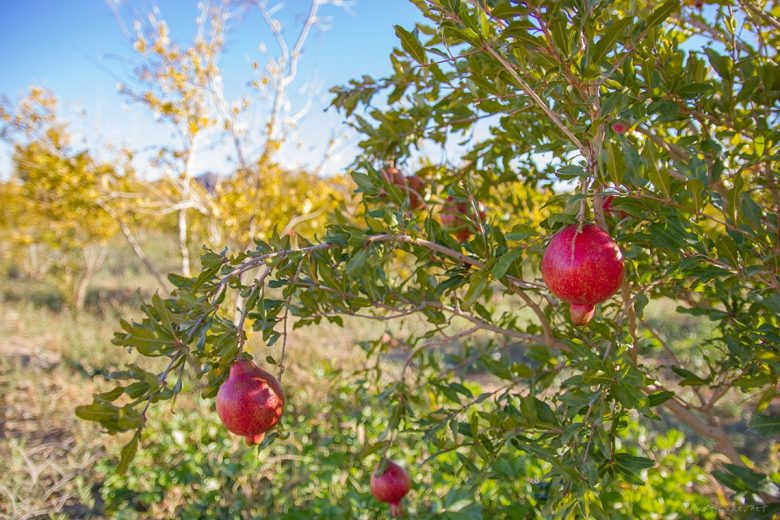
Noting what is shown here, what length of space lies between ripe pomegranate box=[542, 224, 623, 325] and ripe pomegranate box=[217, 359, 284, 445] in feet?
1.57

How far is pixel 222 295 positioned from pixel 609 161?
60cm

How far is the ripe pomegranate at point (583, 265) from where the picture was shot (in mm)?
675

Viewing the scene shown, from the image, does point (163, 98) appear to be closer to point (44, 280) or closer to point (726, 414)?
point (726, 414)

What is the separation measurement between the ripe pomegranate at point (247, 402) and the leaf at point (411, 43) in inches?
22.9

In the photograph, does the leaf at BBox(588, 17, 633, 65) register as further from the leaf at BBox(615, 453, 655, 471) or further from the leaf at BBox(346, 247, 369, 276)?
the leaf at BBox(615, 453, 655, 471)

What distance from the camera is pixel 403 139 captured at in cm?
131

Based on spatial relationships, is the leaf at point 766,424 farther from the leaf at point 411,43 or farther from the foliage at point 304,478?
the foliage at point 304,478

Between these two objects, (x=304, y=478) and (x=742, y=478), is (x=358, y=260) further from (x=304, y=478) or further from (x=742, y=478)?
(x=304, y=478)

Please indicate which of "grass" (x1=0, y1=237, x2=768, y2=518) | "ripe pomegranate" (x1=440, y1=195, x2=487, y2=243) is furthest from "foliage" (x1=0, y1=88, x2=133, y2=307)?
"ripe pomegranate" (x1=440, y1=195, x2=487, y2=243)

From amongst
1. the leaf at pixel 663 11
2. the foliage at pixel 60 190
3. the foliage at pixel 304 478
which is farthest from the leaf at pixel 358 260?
the foliage at pixel 60 190

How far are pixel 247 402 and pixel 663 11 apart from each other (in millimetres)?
858

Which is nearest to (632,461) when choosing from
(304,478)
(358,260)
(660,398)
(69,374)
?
(660,398)

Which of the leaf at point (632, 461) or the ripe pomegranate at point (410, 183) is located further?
the ripe pomegranate at point (410, 183)

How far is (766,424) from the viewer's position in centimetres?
82
